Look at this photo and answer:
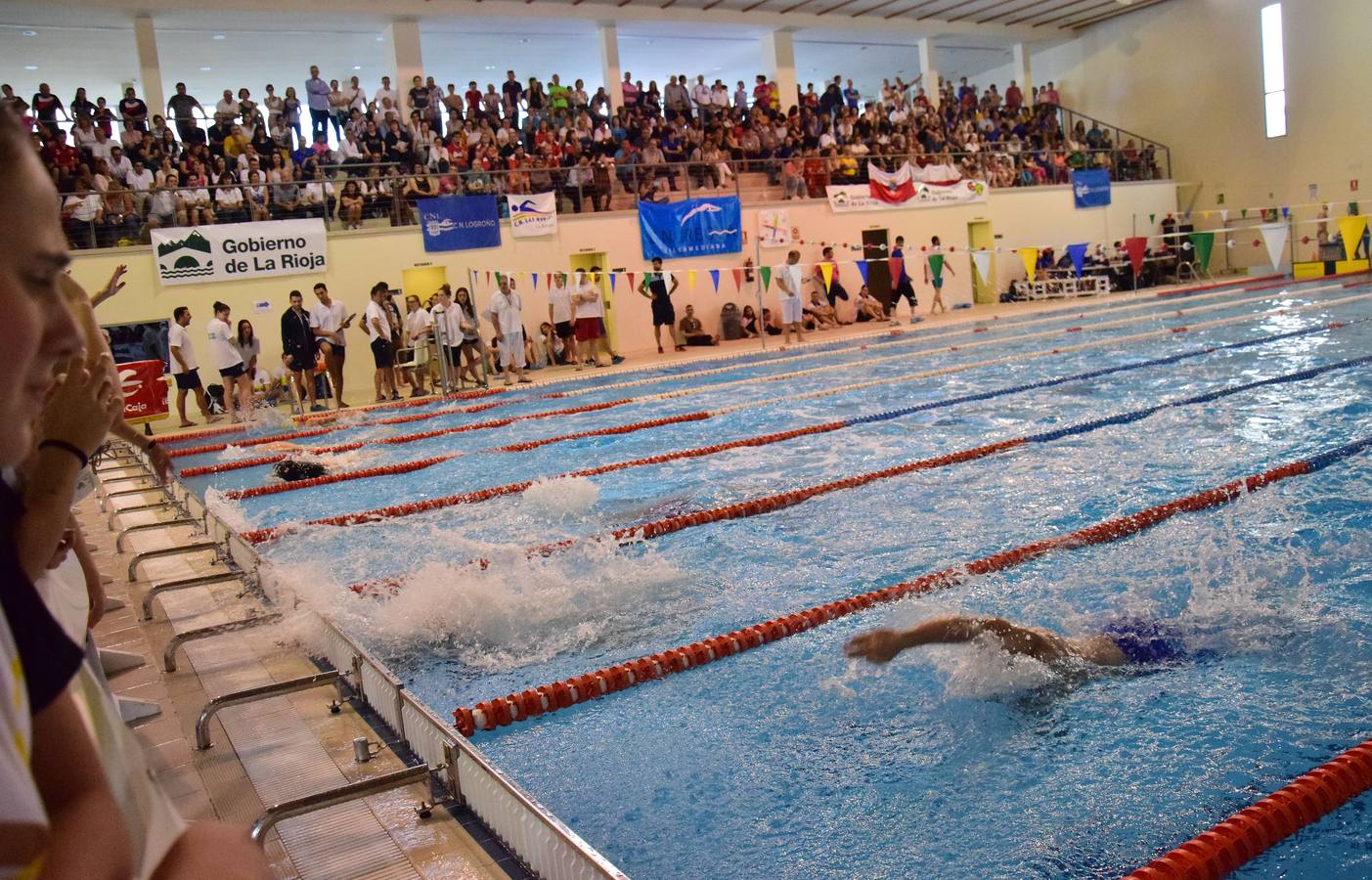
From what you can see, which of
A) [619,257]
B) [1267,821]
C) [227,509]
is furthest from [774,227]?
[1267,821]

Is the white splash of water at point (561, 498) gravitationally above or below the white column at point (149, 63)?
below

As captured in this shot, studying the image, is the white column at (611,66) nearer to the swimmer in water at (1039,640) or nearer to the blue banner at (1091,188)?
the blue banner at (1091,188)

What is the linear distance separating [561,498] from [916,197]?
53.6 feet

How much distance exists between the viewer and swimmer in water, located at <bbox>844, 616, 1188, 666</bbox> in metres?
3.46

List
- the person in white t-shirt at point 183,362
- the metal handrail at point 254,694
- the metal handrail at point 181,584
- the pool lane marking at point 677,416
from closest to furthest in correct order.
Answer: the metal handrail at point 254,694
the metal handrail at point 181,584
the pool lane marking at point 677,416
the person in white t-shirt at point 183,362

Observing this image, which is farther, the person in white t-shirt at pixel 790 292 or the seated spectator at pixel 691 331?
the seated spectator at pixel 691 331

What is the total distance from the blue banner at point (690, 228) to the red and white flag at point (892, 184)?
328 cm

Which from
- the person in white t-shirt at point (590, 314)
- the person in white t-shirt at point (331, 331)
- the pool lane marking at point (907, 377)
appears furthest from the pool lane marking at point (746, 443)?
the person in white t-shirt at point (590, 314)

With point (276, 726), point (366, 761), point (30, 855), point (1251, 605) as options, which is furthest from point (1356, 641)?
point (30, 855)

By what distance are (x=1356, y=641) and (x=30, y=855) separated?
12.8 ft

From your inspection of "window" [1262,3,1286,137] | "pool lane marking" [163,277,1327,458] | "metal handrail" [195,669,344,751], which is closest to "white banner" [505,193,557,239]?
"pool lane marking" [163,277,1327,458]

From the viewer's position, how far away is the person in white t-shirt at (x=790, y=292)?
53.5ft

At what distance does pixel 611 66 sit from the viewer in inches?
784

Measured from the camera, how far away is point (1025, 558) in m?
4.64
